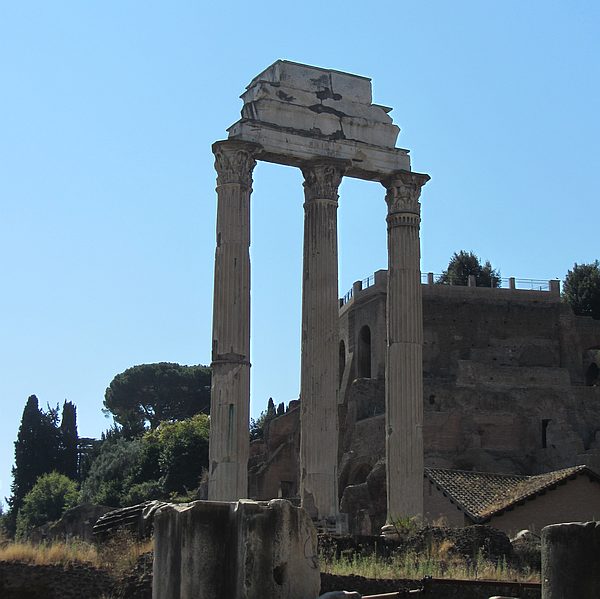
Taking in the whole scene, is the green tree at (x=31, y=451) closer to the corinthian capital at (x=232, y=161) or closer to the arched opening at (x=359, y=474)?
the arched opening at (x=359, y=474)

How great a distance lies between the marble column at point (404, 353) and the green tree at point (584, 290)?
33.7 m

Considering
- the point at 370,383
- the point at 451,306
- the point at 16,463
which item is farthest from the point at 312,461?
the point at 16,463

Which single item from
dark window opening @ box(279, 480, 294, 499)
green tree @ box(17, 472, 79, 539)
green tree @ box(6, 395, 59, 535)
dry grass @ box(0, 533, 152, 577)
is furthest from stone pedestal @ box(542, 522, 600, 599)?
green tree @ box(6, 395, 59, 535)

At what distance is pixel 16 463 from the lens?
52812 millimetres

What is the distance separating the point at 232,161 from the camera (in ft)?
66.1

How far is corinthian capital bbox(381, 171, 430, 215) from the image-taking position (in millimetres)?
21562

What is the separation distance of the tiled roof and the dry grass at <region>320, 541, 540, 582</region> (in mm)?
7368

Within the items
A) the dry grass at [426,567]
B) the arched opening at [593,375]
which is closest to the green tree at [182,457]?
the arched opening at [593,375]

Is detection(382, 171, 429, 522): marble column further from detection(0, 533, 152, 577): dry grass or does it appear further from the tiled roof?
detection(0, 533, 152, 577): dry grass

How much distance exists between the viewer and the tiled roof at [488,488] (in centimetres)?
2269

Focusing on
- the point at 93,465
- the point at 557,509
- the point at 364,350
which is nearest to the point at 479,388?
the point at 364,350

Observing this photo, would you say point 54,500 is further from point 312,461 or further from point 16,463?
point 312,461

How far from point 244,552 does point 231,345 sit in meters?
11.2

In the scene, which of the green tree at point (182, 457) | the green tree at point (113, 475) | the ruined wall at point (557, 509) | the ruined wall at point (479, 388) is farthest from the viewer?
the green tree at point (113, 475)
